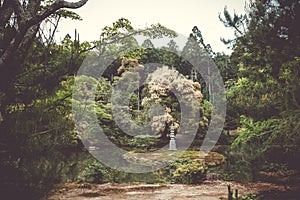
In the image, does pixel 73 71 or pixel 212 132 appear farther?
pixel 212 132

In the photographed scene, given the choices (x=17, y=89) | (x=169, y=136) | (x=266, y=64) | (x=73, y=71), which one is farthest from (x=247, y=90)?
(x=169, y=136)

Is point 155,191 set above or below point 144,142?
below

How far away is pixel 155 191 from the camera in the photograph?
5504 millimetres

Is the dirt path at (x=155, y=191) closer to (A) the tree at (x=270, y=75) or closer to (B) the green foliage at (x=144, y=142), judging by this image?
(A) the tree at (x=270, y=75)

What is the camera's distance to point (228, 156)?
10070 millimetres

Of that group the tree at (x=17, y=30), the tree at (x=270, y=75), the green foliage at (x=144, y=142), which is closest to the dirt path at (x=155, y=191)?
the tree at (x=270, y=75)

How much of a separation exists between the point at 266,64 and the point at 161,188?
2.93 meters

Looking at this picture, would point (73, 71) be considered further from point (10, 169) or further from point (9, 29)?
point (10, 169)

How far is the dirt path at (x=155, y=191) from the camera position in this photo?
503cm

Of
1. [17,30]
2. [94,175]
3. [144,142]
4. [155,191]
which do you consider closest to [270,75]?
[155,191]

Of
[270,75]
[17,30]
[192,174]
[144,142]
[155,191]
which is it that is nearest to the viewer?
[17,30]

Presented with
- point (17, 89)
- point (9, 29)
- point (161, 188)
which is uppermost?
point (9, 29)

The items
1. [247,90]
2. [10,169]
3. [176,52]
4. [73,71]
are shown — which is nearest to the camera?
[10,169]

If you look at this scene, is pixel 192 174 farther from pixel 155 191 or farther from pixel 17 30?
pixel 17 30
